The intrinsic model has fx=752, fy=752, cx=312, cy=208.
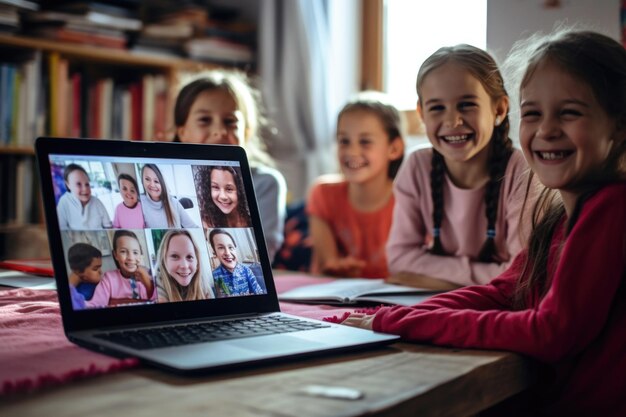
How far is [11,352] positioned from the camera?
0.78m

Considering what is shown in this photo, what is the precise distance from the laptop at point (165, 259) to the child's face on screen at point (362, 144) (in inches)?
52.0

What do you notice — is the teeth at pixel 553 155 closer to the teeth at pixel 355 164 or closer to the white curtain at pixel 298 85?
the teeth at pixel 355 164

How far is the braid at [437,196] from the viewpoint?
158 centimetres

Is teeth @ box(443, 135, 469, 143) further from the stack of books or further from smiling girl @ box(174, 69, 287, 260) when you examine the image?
the stack of books

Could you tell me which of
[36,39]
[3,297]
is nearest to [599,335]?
[3,297]

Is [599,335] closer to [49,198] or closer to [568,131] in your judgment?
[568,131]

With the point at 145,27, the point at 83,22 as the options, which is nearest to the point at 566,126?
the point at 83,22

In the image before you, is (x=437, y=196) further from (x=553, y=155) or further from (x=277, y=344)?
(x=277, y=344)

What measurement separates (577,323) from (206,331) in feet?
1.37

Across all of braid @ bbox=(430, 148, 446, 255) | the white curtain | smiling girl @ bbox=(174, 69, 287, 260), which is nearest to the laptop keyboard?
braid @ bbox=(430, 148, 446, 255)

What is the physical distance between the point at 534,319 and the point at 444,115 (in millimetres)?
647

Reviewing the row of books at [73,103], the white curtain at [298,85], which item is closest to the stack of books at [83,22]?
the row of books at [73,103]

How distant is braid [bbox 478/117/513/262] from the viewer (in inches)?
57.5

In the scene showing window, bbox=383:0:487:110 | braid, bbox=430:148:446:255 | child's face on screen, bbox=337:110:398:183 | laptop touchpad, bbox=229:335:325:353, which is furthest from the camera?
window, bbox=383:0:487:110
